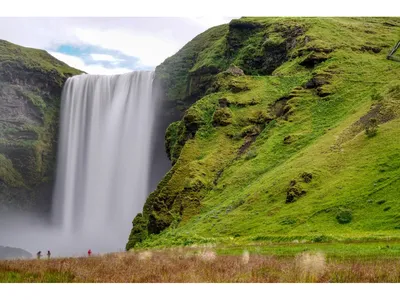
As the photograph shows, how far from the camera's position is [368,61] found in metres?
67.4

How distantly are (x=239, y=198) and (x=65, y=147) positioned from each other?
278 ft

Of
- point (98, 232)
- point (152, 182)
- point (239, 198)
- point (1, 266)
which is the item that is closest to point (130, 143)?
point (152, 182)

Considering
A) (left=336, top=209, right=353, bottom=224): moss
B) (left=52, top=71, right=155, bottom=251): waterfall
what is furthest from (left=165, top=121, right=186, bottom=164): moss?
(left=336, top=209, right=353, bottom=224): moss

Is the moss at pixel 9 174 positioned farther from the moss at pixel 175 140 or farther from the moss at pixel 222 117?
the moss at pixel 222 117

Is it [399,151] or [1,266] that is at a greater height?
[399,151]

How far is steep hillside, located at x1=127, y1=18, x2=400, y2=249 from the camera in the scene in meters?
34.4

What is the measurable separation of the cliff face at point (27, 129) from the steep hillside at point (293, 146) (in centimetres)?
5715

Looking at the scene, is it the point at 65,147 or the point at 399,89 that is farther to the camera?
the point at 65,147

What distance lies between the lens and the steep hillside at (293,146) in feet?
113

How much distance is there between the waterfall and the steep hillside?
97.9 ft

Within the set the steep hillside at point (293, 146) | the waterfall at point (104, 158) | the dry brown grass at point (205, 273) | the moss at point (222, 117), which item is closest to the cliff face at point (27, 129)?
the waterfall at point (104, 158)

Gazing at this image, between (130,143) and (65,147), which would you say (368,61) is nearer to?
(130,143)

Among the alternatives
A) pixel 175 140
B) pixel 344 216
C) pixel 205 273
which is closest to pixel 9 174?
pixel 175 140

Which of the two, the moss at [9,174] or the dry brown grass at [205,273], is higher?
the moss at [9,174]
